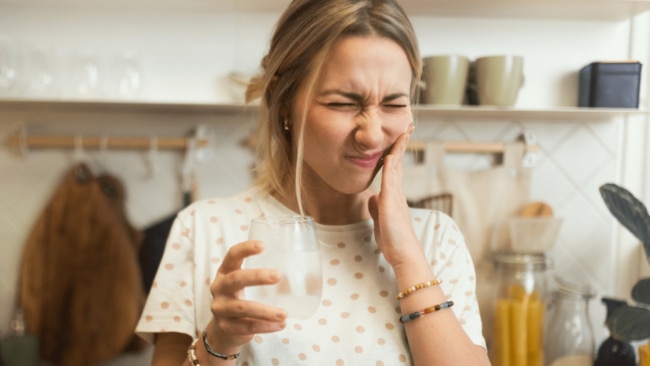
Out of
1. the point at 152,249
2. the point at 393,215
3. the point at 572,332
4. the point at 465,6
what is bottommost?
the point at 572,332

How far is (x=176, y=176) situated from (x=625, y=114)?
1412 mm

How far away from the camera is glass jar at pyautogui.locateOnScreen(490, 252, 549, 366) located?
1.50 meters

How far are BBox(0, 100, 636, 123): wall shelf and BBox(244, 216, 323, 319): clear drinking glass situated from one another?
92cm

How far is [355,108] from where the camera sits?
2.82 ft

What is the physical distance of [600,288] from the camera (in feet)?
5.81

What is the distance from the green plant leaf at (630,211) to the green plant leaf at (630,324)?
14cm

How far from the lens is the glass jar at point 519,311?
4.93 ft

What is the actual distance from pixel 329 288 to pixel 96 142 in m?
1.08

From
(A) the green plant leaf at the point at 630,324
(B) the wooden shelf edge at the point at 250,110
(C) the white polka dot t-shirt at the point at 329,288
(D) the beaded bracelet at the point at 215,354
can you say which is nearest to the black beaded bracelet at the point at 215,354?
(D) the beaded bracelet at the point at 215,354

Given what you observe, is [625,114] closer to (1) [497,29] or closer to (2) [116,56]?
(1) [497,29]

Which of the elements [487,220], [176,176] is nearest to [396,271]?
[487,220]

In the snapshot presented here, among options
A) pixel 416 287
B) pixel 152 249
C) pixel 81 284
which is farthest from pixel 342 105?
pixel 81 284

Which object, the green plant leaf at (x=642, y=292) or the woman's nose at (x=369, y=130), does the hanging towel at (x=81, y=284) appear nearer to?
the woman's nose at (x=369, y=130)

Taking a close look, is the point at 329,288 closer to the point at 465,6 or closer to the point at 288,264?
the point at 288,264
